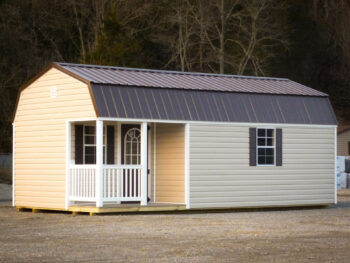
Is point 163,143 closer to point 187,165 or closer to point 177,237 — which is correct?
point 187,165

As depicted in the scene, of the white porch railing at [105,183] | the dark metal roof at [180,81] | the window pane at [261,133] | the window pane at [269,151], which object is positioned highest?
the dark metal roof at [180,81]

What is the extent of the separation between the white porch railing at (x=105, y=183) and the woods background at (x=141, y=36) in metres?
18.0

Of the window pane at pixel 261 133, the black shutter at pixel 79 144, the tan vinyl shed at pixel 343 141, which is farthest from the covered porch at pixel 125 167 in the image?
the tan vinyl shed at pixel 343 141

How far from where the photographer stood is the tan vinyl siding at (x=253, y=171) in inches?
822

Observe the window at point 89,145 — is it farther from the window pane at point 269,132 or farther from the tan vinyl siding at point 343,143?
the tan vinyl siding at point 343,143

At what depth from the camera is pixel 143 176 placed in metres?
19.9

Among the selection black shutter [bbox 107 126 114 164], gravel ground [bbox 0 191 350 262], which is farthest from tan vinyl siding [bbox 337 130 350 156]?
black shutter [bbox 107 126 114 164]

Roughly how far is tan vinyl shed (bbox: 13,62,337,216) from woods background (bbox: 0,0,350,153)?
16.2 metres

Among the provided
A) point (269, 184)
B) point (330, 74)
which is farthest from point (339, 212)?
point (330, 74)

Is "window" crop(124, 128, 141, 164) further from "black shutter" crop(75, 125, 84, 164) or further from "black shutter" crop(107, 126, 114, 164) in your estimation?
"black shutter" crop(75, 125, 84, 164)

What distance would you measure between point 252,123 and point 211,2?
24.8 m

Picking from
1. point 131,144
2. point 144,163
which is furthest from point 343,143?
point 144,163

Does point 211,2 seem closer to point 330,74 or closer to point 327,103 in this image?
point 330,74

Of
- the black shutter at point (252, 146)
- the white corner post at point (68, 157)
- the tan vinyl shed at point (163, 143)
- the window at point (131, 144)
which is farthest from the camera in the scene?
Result: the black shutter at point (252, 146)
